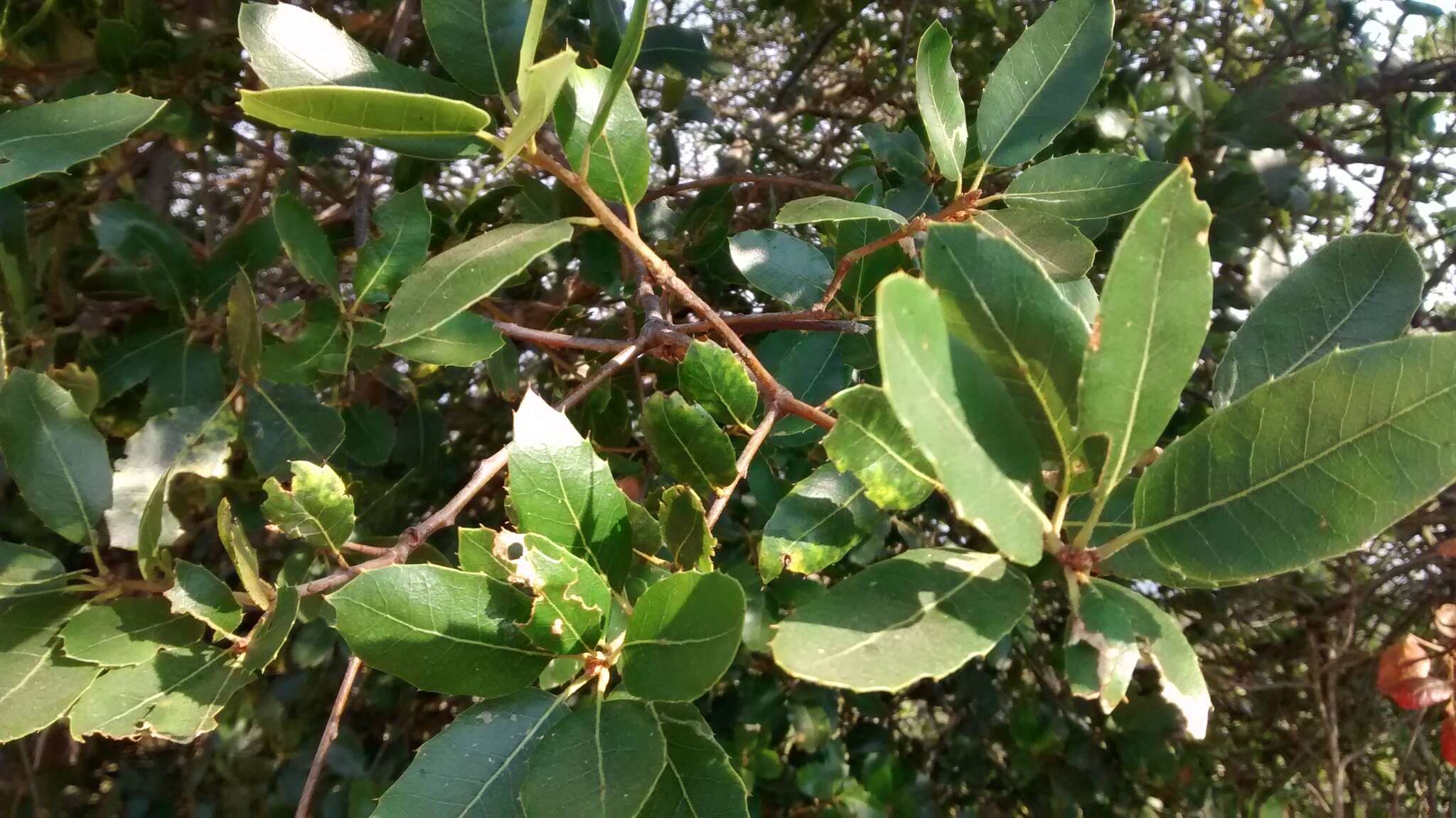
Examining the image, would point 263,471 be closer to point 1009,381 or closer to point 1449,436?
point 1009,381

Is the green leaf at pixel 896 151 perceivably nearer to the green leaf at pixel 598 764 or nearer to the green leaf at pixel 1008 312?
the green leaf at pixel 1008 312

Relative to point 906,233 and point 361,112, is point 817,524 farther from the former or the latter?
point 361,112

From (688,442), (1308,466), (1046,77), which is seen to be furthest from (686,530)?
(1046,77)

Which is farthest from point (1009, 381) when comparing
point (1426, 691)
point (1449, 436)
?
point (1426, 691)

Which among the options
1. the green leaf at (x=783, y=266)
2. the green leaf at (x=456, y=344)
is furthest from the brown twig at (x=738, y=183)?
the green leaf at (x=456, y=344)

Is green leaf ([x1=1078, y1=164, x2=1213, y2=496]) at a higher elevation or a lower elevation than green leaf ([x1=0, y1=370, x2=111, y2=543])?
higher

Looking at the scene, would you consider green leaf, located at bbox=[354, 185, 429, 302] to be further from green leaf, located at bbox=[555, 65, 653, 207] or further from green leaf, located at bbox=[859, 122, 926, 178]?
green leaf, located at bbox=[859, 122, 926, 178]

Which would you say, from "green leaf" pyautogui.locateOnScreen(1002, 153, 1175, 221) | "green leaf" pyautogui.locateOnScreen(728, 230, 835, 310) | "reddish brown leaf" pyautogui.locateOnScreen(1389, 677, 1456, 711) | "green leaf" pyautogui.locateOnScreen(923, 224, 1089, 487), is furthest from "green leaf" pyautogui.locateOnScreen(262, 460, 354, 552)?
"reddish brown leaf" pyautogui.locateOnScreen(1389, 677, 1456, 711)
